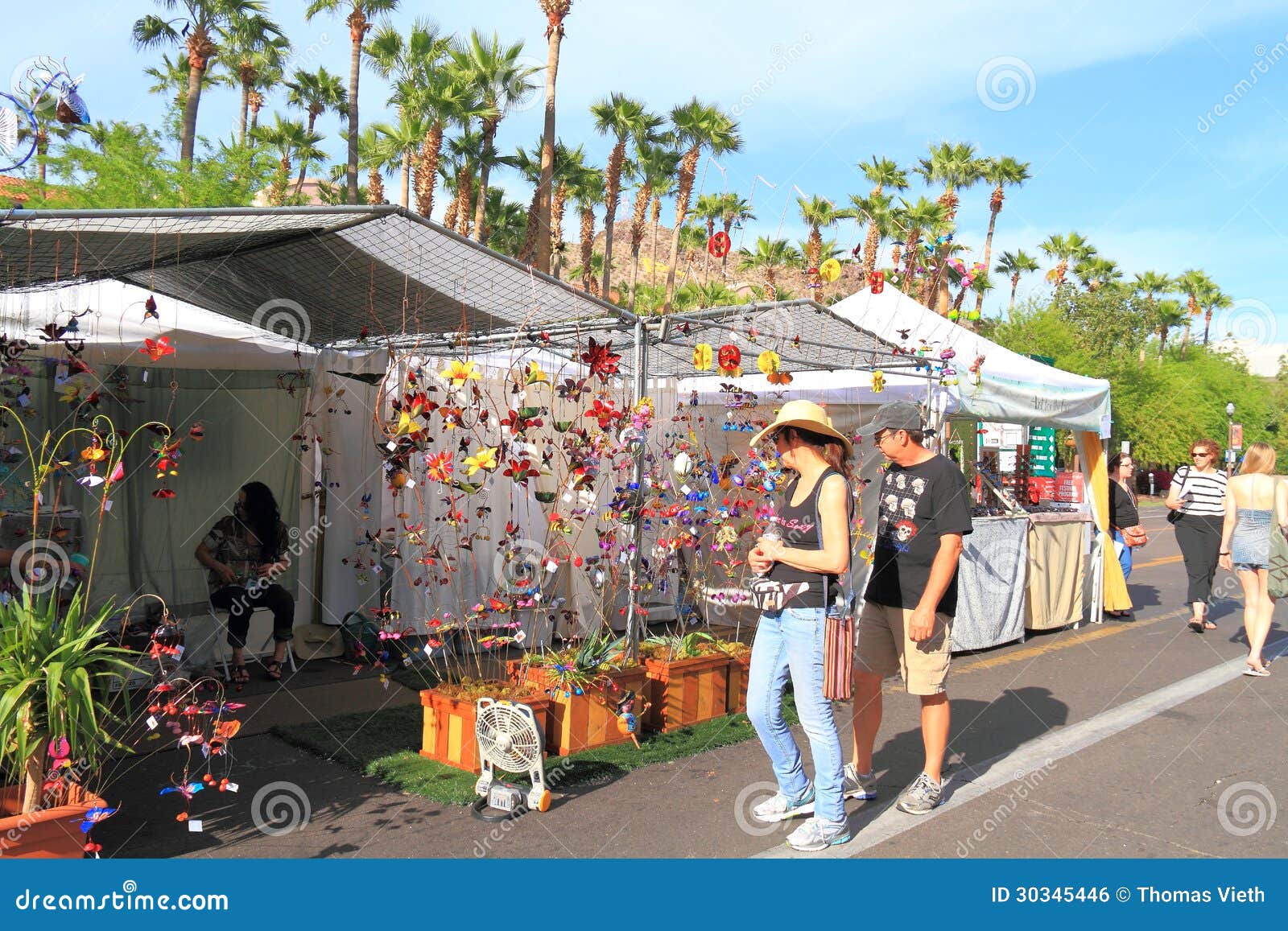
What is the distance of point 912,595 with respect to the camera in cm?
440

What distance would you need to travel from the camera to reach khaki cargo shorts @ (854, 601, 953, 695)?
4.28 metres

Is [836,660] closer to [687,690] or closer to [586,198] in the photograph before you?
[687,690]

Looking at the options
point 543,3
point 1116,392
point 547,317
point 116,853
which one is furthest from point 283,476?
point 1116,392

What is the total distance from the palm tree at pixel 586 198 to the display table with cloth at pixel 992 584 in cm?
2079

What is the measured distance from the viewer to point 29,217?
3.87 meters

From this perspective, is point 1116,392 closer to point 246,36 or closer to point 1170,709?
point 246,36

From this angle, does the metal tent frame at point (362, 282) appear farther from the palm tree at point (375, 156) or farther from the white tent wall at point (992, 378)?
the palm tree at point (375, 156)

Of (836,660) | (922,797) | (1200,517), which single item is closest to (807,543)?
(836,660)

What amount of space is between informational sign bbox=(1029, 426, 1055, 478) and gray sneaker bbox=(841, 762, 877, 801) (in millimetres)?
5833

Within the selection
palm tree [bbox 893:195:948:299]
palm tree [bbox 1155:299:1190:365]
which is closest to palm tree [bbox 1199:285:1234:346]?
palm tree [bbox 1155:299:1190:365]

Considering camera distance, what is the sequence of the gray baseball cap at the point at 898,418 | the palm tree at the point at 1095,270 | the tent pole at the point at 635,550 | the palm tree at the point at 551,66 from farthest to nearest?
the palm tree at the point at 1095,270
the palm tree at the point at 551,66
the tent pole at the point at 635,550
the gray baseball cap at the point at 898,418

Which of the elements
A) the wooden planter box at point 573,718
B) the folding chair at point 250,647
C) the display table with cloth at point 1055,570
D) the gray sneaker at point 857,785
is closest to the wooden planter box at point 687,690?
the wooden planter box at point 573,718

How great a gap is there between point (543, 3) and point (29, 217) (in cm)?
2101

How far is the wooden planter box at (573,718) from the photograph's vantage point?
5180 mm
